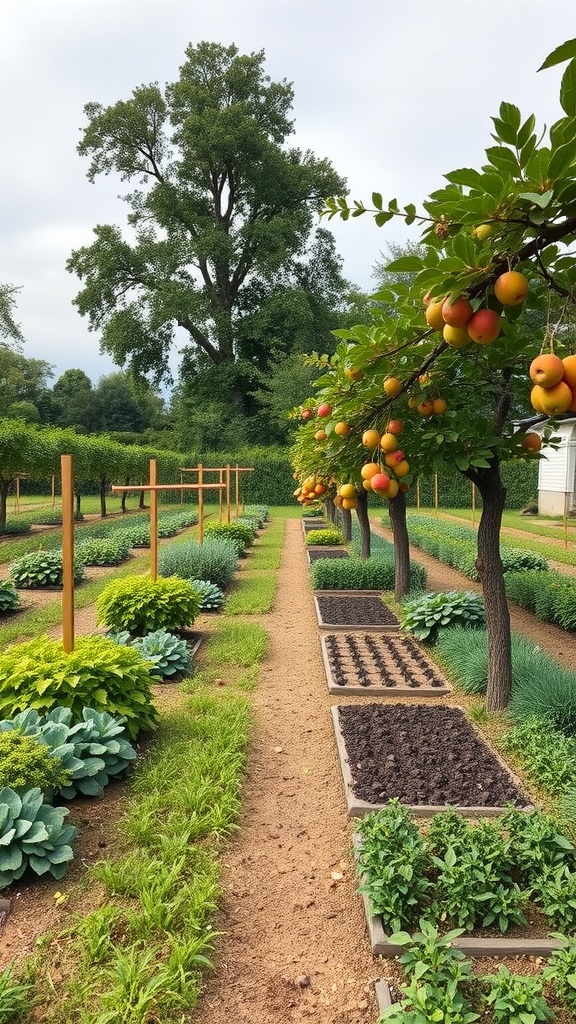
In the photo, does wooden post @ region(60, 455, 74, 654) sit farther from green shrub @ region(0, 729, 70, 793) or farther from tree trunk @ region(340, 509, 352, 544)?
→ tree trunk @ region(340, 509, 352, 544)

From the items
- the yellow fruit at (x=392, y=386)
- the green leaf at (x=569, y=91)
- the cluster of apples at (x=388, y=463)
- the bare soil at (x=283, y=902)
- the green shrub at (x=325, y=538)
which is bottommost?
the bare soil at (x=283, y=902)

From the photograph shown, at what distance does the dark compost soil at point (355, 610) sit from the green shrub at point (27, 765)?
4784mm

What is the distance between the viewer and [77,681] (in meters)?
3.64

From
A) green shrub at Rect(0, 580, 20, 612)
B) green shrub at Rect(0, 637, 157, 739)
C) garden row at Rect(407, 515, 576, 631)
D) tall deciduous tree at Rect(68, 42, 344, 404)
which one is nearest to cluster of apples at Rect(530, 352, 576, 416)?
green shrub at Rect(0, 637, 157, 739)

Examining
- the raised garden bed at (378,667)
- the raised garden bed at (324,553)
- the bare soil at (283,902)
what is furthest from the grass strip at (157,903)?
the raised garden bed at (324,553)

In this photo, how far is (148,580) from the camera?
668 cm

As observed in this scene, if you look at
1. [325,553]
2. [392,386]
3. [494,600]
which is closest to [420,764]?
[494,600]

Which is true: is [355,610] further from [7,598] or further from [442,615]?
[7,598]

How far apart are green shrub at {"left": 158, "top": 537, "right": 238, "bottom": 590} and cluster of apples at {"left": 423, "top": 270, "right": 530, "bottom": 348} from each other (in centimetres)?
779

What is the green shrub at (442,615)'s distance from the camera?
668 centimetres

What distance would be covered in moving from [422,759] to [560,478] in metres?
22.9

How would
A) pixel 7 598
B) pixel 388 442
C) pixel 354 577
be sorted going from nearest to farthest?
pixel 388 442 < pixel 7 598 < pixel 354 577

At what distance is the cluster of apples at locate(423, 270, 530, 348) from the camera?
5.02 feet

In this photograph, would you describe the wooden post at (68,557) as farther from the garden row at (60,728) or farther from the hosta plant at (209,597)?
the hosta plant at (209,597)
